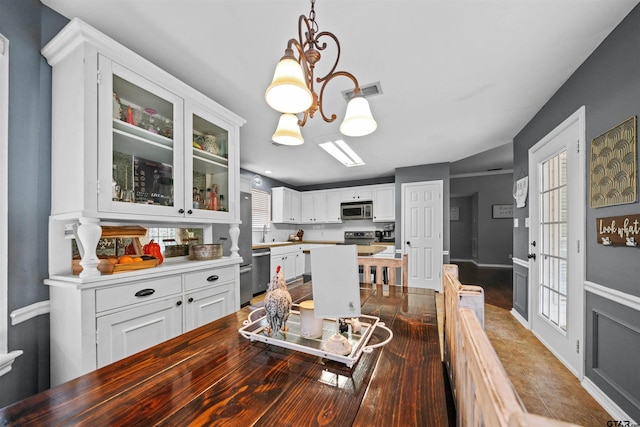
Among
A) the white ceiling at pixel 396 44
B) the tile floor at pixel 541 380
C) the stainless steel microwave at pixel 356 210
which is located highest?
the white ceiling at pixel 396 44

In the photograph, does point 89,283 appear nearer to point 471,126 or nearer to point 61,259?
point 61,259

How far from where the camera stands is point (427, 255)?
178 inches

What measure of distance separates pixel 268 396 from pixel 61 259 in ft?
5.09

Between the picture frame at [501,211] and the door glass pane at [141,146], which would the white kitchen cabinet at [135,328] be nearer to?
the door glass pane at [141,146]

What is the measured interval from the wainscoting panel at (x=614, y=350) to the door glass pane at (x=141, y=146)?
2919mm

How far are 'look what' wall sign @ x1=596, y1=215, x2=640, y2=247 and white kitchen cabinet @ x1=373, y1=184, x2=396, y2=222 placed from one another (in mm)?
3462

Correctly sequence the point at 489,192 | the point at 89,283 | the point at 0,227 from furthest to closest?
the point at 489,192 < the point at 89,283 < the point at 0,227

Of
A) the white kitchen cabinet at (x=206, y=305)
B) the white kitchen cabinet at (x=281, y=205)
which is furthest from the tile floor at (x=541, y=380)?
the white kitchen cabinet at (x=281, y=205)

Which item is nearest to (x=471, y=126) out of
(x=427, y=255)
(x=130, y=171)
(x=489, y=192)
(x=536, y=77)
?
(x=536, y=77)

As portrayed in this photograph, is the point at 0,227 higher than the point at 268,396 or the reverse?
higher

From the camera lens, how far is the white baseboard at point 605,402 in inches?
58.9

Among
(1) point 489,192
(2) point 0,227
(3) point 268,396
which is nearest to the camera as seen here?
(3) point 268,396

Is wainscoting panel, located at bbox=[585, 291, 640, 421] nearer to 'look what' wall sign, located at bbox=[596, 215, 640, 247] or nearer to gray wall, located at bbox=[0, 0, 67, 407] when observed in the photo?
'look what' wall sign, located at bbox=[596, 215, 640, 247]

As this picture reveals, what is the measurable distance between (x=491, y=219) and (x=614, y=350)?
6258 millimetres
